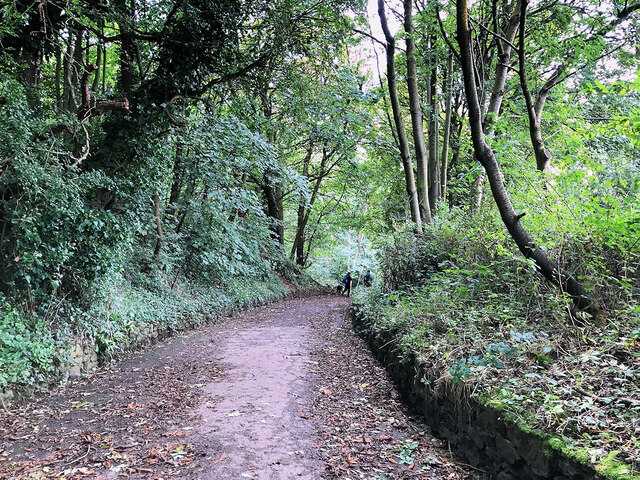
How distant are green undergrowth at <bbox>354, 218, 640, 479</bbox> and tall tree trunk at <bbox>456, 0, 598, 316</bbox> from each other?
0.14 meters

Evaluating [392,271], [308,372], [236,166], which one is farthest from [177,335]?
[392,271]

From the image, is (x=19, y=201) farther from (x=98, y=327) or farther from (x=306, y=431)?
(x=306, y=431)

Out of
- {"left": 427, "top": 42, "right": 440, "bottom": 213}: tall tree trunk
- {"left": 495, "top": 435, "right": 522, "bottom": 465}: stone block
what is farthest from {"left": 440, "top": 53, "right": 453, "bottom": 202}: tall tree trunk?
{"left": 495, "top": 435, "right": 522, "bottom": 465}: stone block

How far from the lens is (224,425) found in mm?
4145

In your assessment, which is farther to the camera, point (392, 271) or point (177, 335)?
point (392, 271)

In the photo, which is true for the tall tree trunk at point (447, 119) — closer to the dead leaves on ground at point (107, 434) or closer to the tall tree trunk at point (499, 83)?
the tall tree trunk at point (499, 83)

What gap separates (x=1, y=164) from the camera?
15.5 ft

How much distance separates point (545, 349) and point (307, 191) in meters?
8.79

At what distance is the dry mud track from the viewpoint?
338 cm

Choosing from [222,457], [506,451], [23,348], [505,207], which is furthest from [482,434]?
[23,348]

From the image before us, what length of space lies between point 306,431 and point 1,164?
491 cm

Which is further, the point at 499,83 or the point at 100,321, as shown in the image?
the point at 499,83

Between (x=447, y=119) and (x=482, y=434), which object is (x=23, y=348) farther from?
(x=447, y=119)

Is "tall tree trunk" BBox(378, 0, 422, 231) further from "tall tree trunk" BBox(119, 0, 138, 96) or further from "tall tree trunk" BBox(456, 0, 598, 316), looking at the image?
"tall tree trunk" BBox(119, 0, 138, 96)
